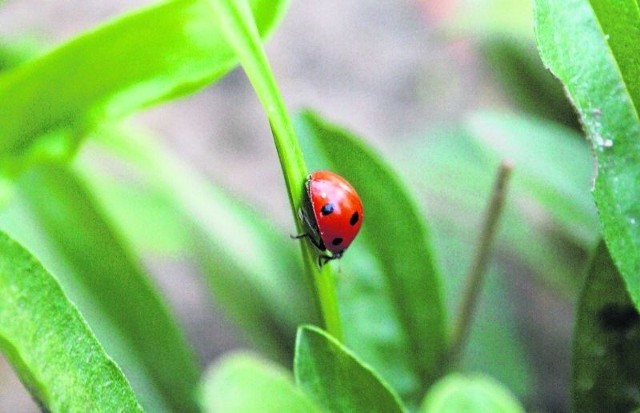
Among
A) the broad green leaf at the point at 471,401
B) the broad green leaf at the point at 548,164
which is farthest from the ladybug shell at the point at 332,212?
the broad green leaf at the point at 548,164

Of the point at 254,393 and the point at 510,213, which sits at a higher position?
the point at 254,393

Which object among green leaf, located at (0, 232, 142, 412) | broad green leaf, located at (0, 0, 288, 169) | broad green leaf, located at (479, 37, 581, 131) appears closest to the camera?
green leaf, located at (0, 232, 142, 412)

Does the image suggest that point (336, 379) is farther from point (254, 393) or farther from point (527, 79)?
point (527, 79)

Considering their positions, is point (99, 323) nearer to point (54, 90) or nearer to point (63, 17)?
point (54, 90)

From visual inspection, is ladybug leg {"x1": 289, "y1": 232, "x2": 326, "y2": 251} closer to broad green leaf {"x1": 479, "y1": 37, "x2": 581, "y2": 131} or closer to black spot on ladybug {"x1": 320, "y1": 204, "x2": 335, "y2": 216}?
black spot on ladybug {"x1": 320, "y1": 204, "x2": 335, "y2": 216}

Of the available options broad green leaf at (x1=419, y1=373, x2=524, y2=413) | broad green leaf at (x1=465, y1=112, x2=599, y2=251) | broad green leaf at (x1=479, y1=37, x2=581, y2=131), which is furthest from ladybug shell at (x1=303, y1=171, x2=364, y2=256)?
broad green leaf at (x1=479, y1=37, x2=581, y2=131)

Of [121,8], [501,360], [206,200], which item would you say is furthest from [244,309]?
[121,8]

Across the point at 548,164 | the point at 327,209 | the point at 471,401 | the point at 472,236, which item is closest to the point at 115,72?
the point at 327,209
